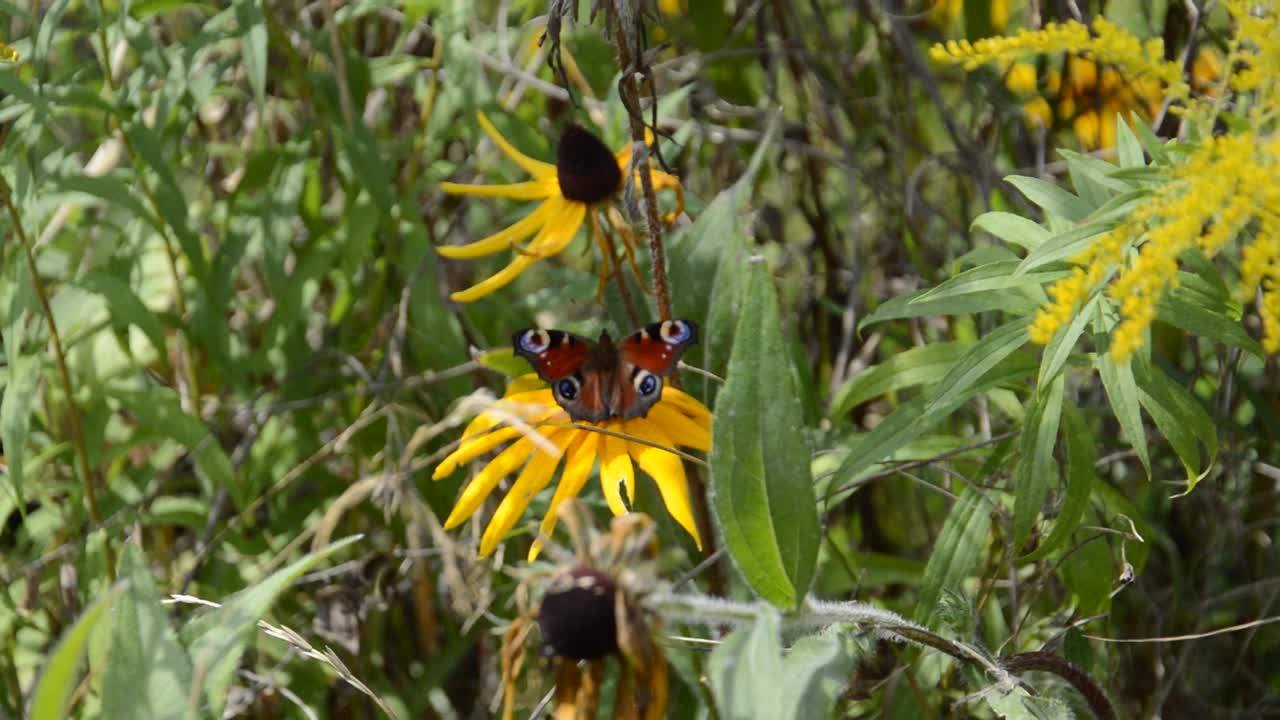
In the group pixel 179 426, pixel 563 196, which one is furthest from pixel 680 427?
pixel 179 426

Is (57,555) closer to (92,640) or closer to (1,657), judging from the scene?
(1,657)

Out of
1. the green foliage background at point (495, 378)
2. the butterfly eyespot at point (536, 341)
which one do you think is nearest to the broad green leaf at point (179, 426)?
the green foliage background at point (495, 378)

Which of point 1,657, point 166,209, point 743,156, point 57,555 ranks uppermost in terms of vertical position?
point 166,209

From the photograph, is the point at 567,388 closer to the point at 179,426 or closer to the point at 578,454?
the point at 578,454

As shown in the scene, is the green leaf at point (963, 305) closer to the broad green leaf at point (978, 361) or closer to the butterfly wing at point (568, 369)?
the broad green leaf at point (978, 361)

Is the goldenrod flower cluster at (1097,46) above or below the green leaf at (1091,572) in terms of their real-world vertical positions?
above

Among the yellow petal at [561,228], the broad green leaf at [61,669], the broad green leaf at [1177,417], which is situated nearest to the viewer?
the broad green leaf at [61,669]

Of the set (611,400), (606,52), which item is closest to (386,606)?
(611,400)
